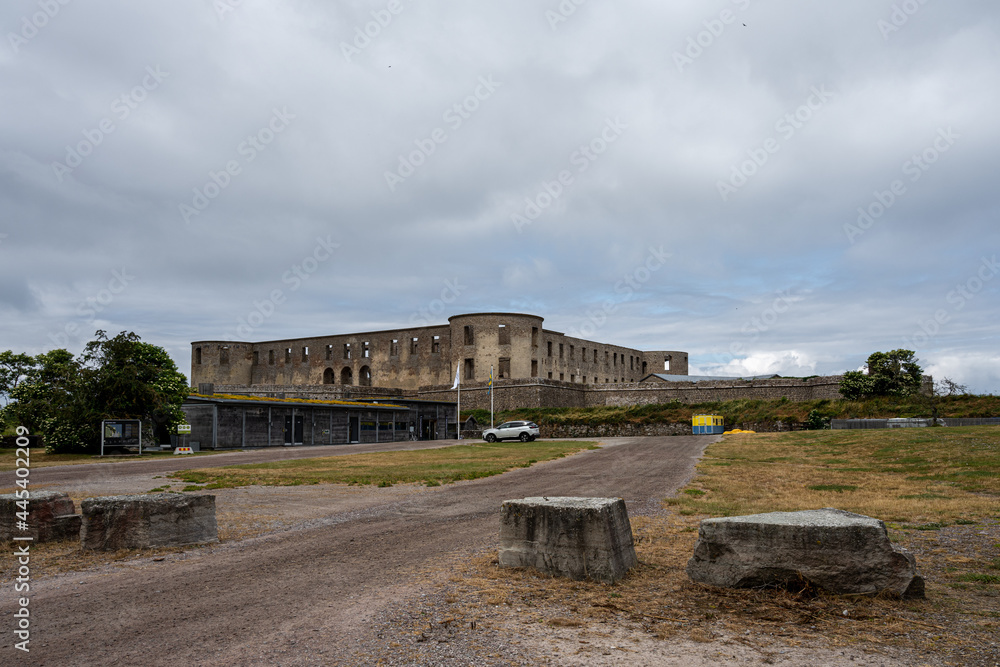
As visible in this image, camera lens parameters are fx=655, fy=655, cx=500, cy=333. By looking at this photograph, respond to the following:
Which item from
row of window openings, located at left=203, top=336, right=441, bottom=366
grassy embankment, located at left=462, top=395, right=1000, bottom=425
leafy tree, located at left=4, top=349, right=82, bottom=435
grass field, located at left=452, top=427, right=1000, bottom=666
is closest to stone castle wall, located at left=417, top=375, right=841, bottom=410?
grassy embankment, located at left=462, top=395, right=1000, bottom=425

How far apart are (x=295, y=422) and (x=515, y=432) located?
14.7m

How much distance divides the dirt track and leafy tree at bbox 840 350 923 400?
4819cm

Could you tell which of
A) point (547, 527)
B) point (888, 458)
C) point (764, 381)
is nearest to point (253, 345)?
point (764, 381)

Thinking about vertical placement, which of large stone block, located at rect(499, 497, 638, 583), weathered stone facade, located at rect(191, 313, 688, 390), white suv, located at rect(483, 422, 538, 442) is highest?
weathered stone facade, located at rect(191, 313, 688, 390)

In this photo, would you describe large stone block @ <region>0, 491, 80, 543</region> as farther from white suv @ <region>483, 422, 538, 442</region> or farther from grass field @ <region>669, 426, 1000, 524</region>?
white suv @ <region>483, 422, 538, 442</region>

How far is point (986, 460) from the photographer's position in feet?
57.7

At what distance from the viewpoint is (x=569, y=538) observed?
251 inches

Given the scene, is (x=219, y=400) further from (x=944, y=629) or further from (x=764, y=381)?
(x=764, y=381)

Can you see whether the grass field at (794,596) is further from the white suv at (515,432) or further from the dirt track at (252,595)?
the white suv at (515,432)

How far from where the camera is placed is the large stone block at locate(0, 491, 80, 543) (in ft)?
28.0

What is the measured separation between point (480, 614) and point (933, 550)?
5.56m

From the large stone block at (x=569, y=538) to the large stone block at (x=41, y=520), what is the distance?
20.0ft

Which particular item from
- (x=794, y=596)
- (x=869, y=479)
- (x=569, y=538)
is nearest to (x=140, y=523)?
(x=569, y=538)

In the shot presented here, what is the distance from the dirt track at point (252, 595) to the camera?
462 centimetres
